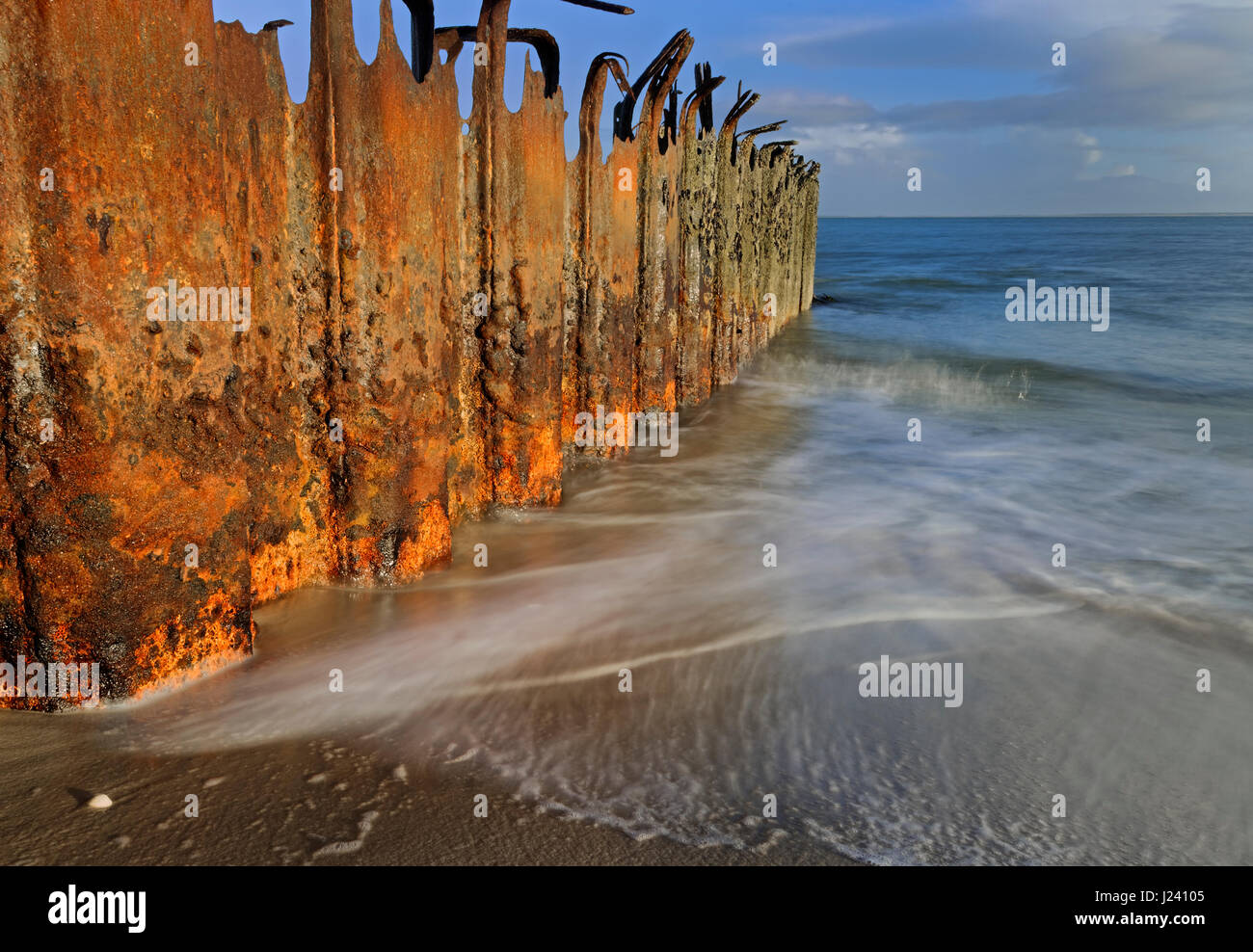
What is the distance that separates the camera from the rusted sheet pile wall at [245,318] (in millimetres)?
2117

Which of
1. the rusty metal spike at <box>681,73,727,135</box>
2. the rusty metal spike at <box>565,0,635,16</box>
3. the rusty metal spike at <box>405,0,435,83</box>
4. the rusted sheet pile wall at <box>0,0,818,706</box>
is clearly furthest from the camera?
the rusty metal spike at <box>681,73,727,135</box>

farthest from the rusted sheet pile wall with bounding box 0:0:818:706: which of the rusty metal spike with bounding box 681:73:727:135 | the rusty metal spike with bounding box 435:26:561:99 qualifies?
the rusty metal spike with bounding box 681:73:727:135

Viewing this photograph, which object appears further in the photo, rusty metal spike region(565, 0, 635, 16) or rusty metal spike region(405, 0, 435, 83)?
rusty metal spike region(565, 0, 635, 16)

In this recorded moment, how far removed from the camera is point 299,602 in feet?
10.4

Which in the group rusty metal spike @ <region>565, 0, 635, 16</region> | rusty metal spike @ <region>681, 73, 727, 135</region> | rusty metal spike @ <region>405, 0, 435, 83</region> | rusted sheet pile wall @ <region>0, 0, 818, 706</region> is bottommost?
rusted sheet pile wall @ <region>0, 0, 818, 706</region>

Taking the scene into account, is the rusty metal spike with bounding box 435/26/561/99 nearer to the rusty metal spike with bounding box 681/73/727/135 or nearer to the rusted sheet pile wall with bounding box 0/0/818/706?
the rusted sheet pile wall with bounding box 0/0/818/706

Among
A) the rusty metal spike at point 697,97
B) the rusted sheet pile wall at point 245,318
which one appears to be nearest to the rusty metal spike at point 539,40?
the rusted sheet pile wall at point 245,318

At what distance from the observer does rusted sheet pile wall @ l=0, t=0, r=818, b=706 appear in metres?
2.12

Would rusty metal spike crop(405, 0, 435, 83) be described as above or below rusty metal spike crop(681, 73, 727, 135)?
below

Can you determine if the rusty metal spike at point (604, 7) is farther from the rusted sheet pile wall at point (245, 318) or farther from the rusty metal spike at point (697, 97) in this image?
the rusty metal spike at point (697, 97)

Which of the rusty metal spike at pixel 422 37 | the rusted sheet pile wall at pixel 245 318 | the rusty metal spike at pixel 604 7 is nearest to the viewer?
the rusted sheet pile wall at pixel 245 318

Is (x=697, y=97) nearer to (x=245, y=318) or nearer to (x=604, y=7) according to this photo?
(x=604, y=7)
